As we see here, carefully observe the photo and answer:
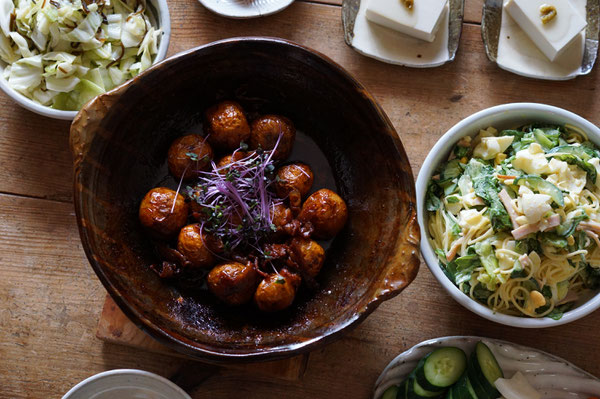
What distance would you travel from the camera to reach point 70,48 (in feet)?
7.15

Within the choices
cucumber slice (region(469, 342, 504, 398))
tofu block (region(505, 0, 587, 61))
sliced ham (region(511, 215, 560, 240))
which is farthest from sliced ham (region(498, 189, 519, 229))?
tofu block (region(505, 0, 587, 61))

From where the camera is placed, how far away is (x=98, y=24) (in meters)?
2.16

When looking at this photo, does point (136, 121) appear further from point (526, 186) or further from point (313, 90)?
point (526, 186)

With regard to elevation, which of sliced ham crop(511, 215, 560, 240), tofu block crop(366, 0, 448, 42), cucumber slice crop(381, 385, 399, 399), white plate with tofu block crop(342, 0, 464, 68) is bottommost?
cucumber slice crop(381, 385, 399, 399)

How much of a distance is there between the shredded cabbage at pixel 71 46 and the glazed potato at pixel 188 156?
1.21 ft

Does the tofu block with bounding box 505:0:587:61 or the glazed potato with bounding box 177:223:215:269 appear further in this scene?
the tofu block with bounding box 505:0:587:61

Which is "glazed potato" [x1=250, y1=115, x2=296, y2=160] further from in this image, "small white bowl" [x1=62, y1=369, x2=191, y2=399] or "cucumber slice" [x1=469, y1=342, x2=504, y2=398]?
"cucumber slice" [x1=469, y1=342, x2=504, y2=398]

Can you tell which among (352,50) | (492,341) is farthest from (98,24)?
(492,341)

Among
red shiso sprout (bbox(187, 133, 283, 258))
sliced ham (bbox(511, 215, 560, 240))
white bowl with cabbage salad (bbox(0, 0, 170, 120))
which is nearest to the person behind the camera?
sliced ham (bbox(511, 215, 560, 240))

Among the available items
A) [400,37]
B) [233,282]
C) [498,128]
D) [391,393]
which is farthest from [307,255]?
[400,37]

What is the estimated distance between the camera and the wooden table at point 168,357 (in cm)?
223

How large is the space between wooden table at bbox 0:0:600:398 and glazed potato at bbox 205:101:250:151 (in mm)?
452

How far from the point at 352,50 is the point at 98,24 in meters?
0.99

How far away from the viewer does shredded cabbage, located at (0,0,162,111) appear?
2121mm
